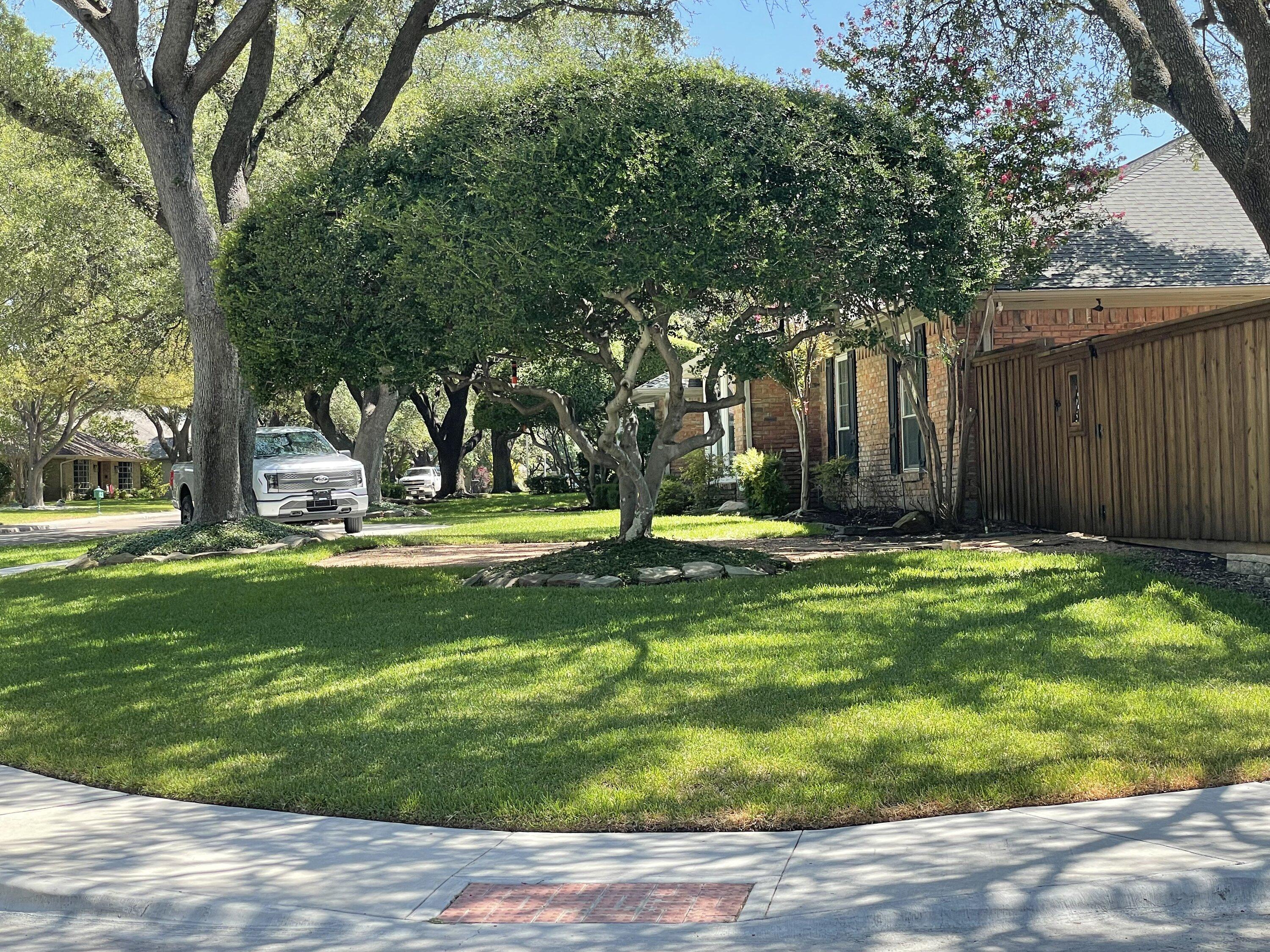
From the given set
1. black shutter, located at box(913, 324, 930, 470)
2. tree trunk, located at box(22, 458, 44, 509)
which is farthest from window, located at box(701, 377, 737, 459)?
tree trunk, located at box(22, 458, 44, 509)

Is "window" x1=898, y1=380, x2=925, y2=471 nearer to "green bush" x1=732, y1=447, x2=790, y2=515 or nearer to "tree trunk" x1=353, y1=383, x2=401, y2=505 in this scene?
"green bush" x1=732, y1=447, x2=790, y2=515

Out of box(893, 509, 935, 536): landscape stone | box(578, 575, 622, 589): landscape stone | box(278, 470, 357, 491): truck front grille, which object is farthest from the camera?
box(278, 470, 357, 491): truck front grille

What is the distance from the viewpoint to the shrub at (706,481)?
94.7 ft

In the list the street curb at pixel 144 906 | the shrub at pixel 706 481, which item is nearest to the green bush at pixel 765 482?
the shrub at pixel 706 481

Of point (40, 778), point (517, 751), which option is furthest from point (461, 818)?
point (40, 778)

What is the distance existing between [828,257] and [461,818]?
790 cm

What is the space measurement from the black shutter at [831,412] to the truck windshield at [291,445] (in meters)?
9.42

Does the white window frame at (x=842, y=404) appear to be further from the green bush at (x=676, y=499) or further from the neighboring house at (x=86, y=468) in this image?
the neighboring house at (x=86, y=468)

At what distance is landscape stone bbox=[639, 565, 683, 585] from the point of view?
12.9 m

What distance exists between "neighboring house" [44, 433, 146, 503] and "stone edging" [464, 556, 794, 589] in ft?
178

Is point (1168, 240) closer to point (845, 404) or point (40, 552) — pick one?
point (845, 404)

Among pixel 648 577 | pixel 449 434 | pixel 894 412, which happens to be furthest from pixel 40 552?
pixel 449 434

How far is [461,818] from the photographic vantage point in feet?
19.5

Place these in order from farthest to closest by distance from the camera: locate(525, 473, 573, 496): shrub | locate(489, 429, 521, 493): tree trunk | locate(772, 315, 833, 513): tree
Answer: locate(489, 429, 521, 493): tree trunk → locate(525, 473, 573, 496): shrub → locate(772, 315, 833, 513): tree
